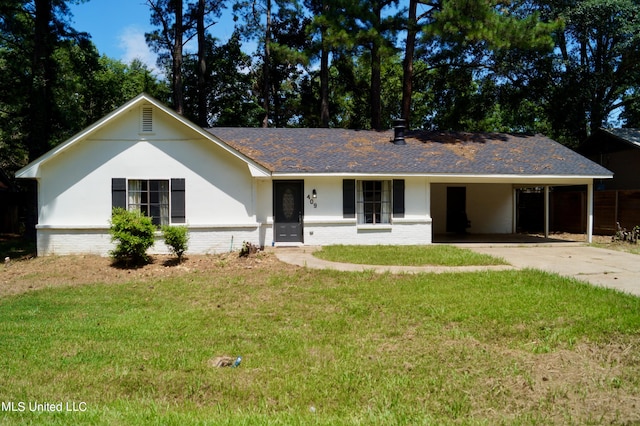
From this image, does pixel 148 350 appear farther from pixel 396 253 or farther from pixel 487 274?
pixel 396 253

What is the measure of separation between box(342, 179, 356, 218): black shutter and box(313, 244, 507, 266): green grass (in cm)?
122

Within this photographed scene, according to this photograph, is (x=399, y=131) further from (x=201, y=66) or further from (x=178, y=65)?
(x=201, y=66)

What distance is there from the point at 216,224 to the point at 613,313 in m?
10.2

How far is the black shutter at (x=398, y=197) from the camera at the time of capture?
15211mm

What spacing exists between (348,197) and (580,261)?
6.97 m

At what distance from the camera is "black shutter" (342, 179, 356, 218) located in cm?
1488

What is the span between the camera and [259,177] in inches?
531

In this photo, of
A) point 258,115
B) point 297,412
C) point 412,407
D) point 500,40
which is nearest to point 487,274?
point 412,407

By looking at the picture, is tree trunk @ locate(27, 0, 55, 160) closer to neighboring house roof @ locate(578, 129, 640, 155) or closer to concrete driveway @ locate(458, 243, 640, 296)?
concrete driveway @ locate(458, 243, 640, 296)

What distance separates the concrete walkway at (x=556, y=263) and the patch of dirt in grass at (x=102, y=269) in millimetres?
1089

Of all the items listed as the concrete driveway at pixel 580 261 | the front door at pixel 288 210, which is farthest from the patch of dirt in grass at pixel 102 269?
the concrete driveway at pixel 580 261

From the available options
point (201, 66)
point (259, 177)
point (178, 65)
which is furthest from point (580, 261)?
point (201, 66)

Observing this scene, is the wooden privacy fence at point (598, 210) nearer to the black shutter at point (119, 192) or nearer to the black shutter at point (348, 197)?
the black shutter at point (348, 197)

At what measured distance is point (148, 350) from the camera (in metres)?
5.64
